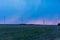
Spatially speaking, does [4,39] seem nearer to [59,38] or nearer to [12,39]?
[12,39]

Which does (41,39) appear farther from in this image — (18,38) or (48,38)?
(18,38)

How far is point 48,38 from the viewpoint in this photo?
20812 millimetres

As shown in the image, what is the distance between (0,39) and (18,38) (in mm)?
1997

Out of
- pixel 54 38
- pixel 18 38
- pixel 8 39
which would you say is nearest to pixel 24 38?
pixel 18 38

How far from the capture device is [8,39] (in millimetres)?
19375

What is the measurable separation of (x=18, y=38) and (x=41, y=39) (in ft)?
8.09

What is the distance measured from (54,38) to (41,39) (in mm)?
1717

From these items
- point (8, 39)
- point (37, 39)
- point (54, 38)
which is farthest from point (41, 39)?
point (8, 39)

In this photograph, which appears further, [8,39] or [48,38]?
[48,38]

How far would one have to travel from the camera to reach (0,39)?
1961cm

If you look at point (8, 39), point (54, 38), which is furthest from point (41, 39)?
point (8, 39)

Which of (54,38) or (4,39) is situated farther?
(54,38)

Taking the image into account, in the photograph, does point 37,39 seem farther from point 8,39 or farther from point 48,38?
point 8,39

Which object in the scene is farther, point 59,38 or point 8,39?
point 59,38
